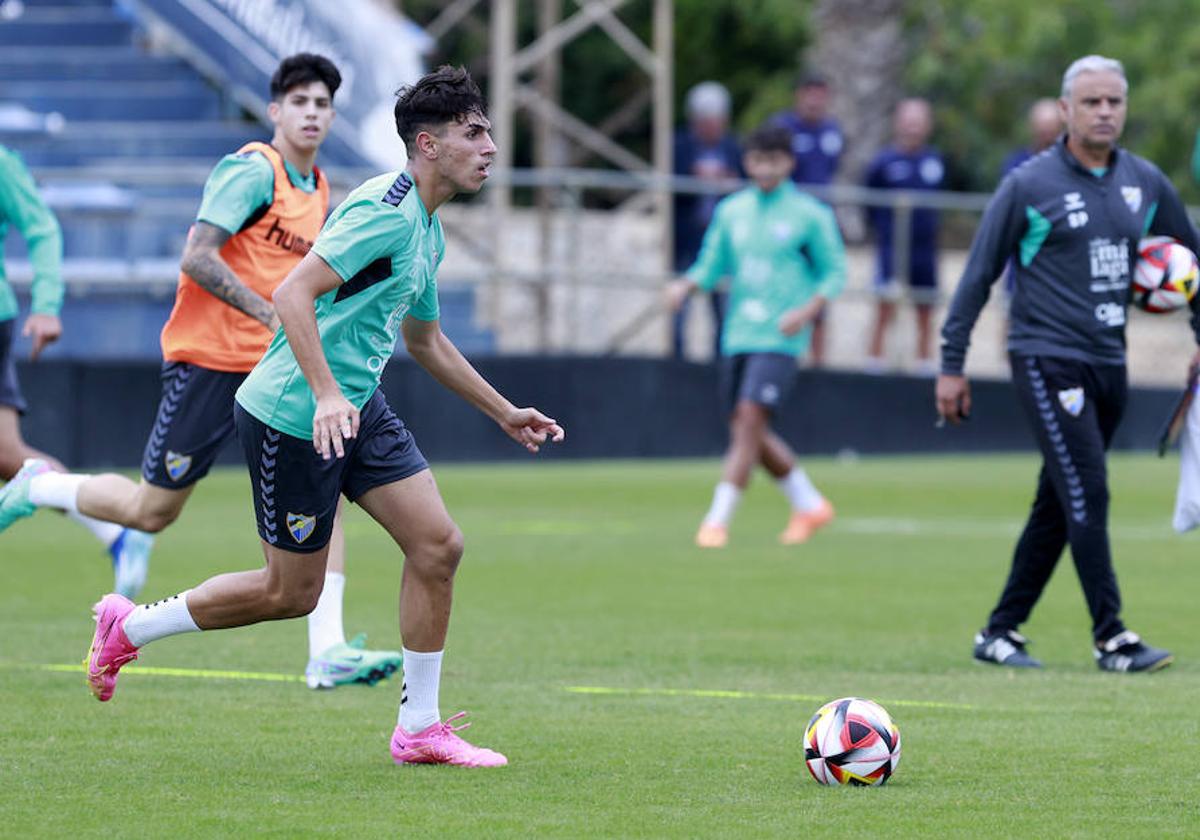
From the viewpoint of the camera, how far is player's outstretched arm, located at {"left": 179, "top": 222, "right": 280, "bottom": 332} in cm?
884

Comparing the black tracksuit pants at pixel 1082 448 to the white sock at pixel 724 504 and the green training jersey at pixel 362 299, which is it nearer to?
the green training jersey at pixel 362 299

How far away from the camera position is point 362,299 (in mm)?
6836

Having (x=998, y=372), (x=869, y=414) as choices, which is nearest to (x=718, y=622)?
(x=869, y=414)

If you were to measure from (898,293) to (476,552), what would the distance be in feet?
34.8

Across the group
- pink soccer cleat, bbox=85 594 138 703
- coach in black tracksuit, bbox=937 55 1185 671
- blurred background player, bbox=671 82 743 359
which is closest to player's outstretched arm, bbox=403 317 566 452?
pink soccer cleat, bbox=85 594 138 703

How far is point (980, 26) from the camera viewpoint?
1442 inches

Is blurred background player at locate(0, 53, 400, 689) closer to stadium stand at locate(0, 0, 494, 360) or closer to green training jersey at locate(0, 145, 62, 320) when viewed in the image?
green training jersey at locate(0, 145, 62, 320)

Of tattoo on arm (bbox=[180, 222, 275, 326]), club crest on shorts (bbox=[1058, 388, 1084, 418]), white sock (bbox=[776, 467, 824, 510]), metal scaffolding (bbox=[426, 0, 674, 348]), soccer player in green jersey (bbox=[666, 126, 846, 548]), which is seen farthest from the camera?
metal scaffolding (bbox=[426, 0, 674, 348])

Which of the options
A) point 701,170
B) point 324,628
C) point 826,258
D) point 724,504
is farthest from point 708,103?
point 324,628

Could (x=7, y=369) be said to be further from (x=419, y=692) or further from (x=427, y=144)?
(x=427, y=144)

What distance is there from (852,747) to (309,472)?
5.99 feet

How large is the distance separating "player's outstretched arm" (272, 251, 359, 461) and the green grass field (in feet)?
3.53

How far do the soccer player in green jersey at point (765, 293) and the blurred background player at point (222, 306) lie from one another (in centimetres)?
561

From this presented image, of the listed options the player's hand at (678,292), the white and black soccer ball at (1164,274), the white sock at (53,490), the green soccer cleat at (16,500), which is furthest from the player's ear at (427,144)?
the player's hand at (678,292)
